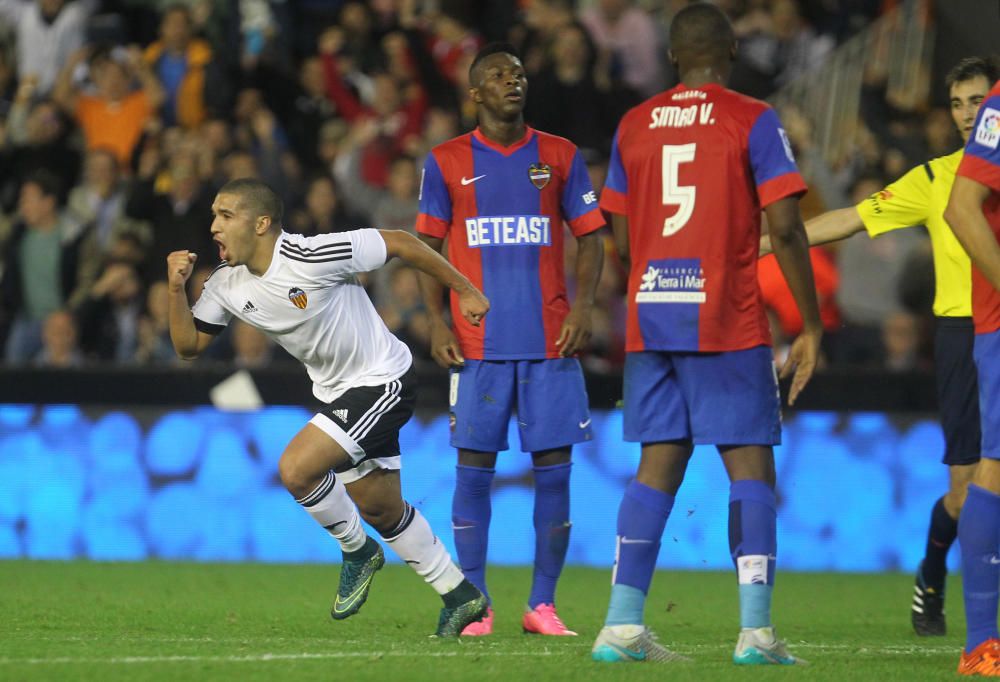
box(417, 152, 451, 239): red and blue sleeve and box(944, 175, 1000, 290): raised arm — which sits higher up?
box(417, 152, 451, 239): red and blue sleeve

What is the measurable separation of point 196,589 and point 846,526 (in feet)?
14.2

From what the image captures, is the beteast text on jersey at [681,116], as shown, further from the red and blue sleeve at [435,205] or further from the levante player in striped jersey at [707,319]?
the red and blue sleeve at [435,205]

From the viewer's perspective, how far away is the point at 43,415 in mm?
11617

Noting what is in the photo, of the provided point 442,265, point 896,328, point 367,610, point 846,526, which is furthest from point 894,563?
point 442,265

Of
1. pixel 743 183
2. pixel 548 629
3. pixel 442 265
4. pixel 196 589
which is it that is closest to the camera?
pixel 743 183

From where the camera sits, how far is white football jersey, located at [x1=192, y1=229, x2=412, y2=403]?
701 cm

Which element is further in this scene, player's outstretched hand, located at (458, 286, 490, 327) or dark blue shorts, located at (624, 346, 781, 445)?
player's outstretched hand, located at (458, 286, 490, 327)

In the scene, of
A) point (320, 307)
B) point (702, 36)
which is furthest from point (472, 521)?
point (702, 36)

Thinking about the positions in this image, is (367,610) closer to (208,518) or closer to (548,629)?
(548,629)

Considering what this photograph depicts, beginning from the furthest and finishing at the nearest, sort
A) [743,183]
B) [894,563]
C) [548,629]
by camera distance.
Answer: [894,563]
[548,629]
[743,183]

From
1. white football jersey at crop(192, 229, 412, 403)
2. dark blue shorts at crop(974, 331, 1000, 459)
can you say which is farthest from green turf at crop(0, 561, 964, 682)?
white football jersey at crop(192, 229, 412, 403)

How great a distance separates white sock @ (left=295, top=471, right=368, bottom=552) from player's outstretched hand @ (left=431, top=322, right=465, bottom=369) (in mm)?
813

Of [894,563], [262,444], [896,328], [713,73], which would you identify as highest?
[713,73]

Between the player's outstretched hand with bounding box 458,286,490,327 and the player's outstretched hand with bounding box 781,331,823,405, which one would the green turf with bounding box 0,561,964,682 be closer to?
the player's outstretched hand with bounding box 781,331,823,405
